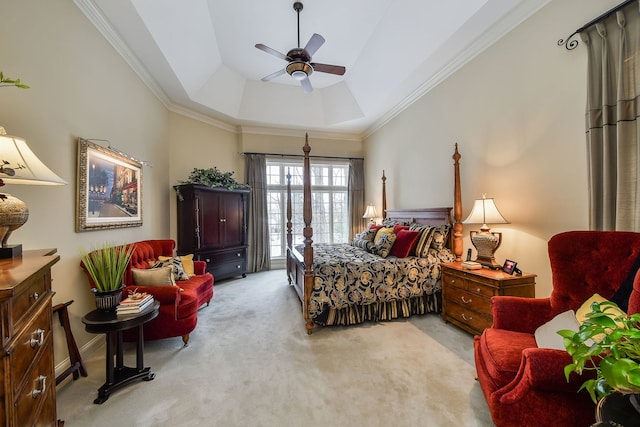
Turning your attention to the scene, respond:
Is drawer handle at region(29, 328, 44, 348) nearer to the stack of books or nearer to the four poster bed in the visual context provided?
the stack of books

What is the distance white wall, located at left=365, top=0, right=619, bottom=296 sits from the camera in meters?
2.15

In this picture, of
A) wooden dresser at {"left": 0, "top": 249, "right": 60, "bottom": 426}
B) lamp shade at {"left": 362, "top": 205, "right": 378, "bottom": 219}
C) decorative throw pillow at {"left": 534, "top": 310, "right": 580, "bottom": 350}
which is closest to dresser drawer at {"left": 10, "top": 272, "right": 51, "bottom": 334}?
wooden dresser at {"left": 0, "top": 249, "right": 60, "bottom": 426}

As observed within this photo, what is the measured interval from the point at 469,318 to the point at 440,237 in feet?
3.36

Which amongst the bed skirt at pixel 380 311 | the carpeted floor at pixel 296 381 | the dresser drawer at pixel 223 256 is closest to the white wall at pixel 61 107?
the carpeted floor at pixel 296 381

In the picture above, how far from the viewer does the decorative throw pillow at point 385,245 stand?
3.34 metres

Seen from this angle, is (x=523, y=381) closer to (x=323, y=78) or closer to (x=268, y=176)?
(x=323, y=78)

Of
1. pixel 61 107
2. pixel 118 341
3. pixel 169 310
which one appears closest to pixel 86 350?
pixel 118 341

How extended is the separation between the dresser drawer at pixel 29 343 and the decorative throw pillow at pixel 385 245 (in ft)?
9.84

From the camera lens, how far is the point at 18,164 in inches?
48.5

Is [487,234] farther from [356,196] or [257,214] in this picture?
[257,214]

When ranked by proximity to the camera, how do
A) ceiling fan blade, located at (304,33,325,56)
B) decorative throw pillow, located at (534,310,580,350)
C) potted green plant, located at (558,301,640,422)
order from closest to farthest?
potted green plant, located at (558,301,640,422) < decorative throw pillow, located at (534,310,580,350) < ceiling fan blade, located at (304,33,325,56)

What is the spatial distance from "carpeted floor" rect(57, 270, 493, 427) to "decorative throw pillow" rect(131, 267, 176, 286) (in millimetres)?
642

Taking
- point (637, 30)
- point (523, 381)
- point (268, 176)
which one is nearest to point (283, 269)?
point (268, 176)

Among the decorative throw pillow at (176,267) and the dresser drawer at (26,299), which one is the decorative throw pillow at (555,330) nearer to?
the dresser drawer at (26,299)
